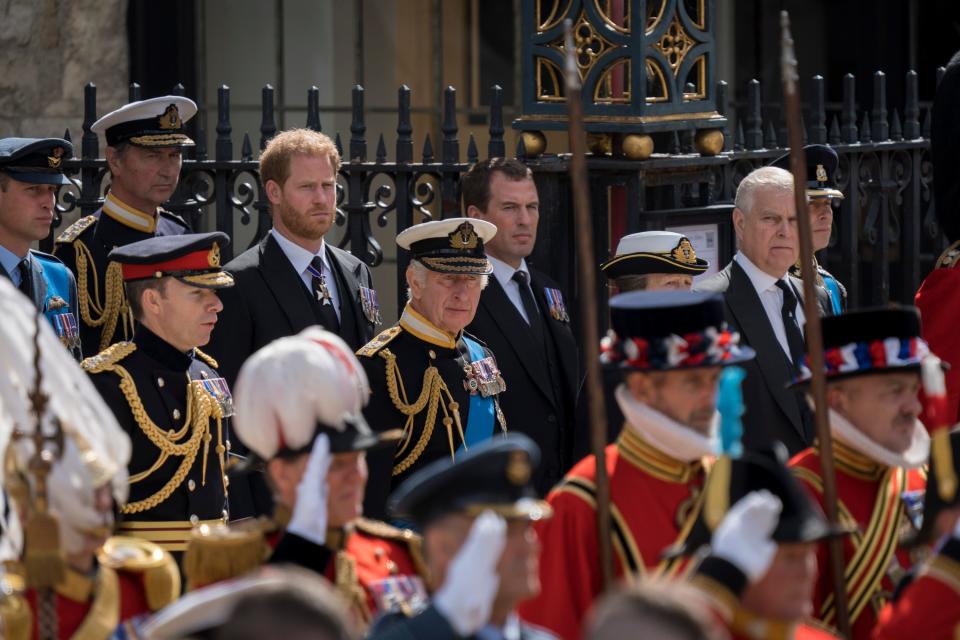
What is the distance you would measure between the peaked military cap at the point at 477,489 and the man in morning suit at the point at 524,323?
2.90 metres

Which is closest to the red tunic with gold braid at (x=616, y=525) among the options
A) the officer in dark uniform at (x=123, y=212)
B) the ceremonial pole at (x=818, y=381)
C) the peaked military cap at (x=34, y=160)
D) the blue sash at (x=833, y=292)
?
the ceremonial pole at (x=818, y=381)

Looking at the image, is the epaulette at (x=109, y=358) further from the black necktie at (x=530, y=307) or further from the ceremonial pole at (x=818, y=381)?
the ceremonial pole at (x=818, y=381)

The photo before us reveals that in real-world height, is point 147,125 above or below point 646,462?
above

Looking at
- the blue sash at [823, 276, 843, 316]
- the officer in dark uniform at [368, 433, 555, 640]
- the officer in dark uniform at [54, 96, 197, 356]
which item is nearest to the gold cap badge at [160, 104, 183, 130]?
the officer in dark uniform at [54, 96, 197, 356]

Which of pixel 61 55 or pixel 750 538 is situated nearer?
pixel 750 538

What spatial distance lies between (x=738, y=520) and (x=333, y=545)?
894mm

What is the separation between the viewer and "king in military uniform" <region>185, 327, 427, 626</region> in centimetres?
408

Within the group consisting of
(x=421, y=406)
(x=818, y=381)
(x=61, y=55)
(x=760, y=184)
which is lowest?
(x=421, y=406)

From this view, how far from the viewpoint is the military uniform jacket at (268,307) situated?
259 inches

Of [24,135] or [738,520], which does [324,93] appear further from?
[738,520]

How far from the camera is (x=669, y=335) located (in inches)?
178

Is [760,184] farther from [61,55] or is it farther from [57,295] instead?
[61,55]

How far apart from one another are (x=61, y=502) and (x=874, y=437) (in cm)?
202

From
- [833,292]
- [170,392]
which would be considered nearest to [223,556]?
[170,392]
